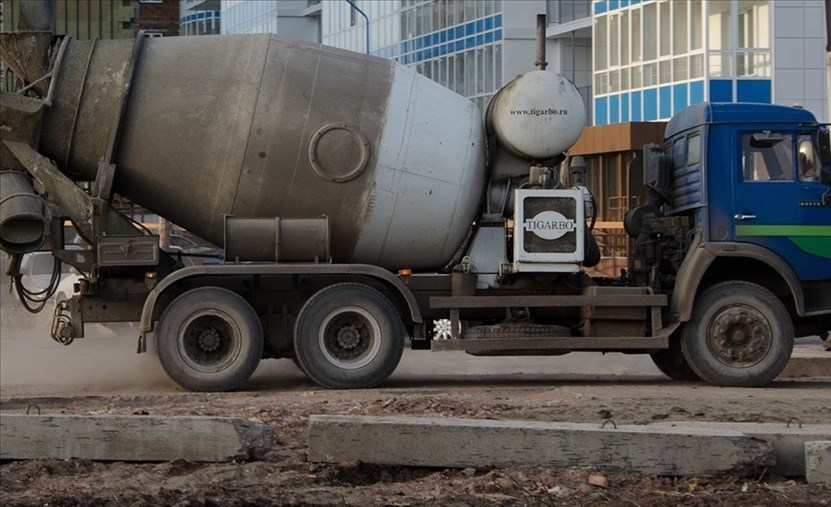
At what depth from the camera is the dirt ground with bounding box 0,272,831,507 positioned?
8680mm

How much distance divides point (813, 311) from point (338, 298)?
5200mm

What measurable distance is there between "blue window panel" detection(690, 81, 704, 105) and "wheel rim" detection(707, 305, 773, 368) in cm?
2144

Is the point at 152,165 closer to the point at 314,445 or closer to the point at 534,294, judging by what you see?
the point at 534,294

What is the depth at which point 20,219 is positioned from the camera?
14.6 m

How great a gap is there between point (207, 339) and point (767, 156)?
20.9ft

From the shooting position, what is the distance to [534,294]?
51.2 ft

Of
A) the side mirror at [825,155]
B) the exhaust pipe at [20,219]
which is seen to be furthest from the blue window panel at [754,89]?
the exhaust pipe at [20,219]

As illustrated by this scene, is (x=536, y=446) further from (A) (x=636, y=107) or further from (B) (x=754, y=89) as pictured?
(A) (x=636, y=107)

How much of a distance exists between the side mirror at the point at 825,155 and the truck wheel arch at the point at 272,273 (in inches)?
184

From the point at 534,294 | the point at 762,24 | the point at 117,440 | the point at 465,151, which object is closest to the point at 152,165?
the point at 465,151

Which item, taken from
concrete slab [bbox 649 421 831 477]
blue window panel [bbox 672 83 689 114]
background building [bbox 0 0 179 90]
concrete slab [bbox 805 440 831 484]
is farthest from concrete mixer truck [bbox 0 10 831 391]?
blue window panel [bbox 672 83 689 114]

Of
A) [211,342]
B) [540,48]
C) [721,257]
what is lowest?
[211,342]

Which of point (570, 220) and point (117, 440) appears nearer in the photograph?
point (117, 440)

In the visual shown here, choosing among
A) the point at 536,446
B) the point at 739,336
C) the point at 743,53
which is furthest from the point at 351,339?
the point at 743,53
